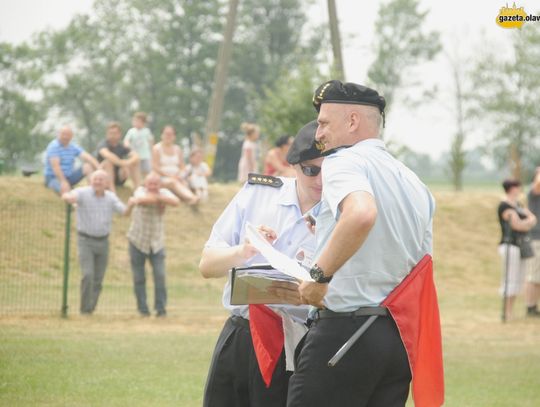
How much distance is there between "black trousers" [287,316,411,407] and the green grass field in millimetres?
4562

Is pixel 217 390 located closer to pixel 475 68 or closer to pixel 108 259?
pixel 108 259

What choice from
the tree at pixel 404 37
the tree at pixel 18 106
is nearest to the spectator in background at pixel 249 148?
the tree at pixel 18 106

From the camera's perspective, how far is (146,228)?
1550 centimetres

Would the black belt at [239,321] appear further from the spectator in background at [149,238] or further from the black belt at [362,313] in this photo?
the spectator in background at [149,238]

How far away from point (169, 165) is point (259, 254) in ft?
50.2

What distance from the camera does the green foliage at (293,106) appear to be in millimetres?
24281

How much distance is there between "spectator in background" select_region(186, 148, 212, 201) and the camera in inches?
847

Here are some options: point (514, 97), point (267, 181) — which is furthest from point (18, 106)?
point (267, 181)

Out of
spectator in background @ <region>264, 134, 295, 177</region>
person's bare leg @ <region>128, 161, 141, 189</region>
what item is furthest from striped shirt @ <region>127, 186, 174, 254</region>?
person's bare leg @ <region>128, 161, 141, 189</region>

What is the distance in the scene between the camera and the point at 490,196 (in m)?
31.2

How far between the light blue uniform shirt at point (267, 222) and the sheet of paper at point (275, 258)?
346 millimetres

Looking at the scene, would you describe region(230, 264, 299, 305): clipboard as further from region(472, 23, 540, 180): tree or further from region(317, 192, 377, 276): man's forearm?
region(472, 23, 540, 180): tree

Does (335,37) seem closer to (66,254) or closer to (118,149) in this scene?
(118,149)

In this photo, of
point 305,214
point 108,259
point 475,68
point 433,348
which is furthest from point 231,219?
point 475,68
